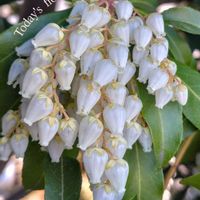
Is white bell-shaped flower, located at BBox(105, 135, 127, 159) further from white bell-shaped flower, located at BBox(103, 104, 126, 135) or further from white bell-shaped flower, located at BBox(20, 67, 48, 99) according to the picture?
white bell-shaped flower, located at BBox(20, 67, 48, 99)

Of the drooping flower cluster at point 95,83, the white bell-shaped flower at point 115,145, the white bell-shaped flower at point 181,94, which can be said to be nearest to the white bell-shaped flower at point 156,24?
the drooping flower cluster at point 95,83

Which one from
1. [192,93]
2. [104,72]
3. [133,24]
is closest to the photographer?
Result: [104,72]

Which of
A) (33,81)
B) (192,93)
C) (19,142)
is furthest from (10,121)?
(192,93)

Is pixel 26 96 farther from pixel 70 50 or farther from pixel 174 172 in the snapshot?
pixel 174 172

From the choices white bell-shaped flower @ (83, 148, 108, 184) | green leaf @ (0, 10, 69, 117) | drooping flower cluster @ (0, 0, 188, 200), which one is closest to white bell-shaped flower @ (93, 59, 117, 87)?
drooping flower cluster @ (0, 0, 188, 200)

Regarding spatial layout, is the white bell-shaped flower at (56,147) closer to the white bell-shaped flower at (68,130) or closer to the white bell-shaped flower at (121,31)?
the white bell-shaped flower at (68,130)

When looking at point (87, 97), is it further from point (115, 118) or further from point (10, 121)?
point (10, 121)

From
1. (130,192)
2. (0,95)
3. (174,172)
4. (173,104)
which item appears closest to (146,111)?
(173,104)
